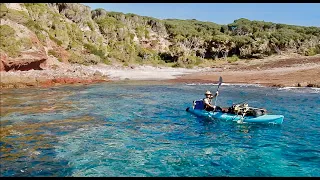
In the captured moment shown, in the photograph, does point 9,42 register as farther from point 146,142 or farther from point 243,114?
point 243,114

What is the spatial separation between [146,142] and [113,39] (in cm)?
5260

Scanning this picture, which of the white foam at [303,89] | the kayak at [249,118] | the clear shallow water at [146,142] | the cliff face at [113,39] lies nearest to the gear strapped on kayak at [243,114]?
the kayak at [249,118]

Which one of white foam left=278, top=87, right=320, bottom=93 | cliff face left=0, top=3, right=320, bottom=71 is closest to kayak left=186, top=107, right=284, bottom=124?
white foam left=278, top=87, right=320, bottom=93

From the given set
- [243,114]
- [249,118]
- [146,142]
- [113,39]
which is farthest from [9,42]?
[113,39]

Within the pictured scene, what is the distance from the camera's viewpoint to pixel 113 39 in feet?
206

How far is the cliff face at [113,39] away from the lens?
3309 centimetres

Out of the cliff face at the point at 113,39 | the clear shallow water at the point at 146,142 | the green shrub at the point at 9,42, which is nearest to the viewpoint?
the clear shallow water at the point at 146,142

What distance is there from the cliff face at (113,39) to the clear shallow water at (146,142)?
44.2 ft

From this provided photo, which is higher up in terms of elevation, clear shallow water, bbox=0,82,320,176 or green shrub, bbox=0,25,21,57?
green shrub, bbox=0,25,21,57

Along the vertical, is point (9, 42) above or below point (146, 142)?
above

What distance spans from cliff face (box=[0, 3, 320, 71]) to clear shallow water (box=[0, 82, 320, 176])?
13.5 m

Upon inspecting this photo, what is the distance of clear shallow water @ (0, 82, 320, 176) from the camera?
30.4 feet

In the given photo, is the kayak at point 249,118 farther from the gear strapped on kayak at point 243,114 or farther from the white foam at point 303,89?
the white foam at point 303,89

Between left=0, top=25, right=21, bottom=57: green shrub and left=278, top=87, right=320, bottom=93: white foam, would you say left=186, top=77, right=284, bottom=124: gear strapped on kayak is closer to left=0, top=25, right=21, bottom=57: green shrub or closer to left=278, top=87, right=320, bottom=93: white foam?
left=278, top=87, right=320, bottom=93: white foam
